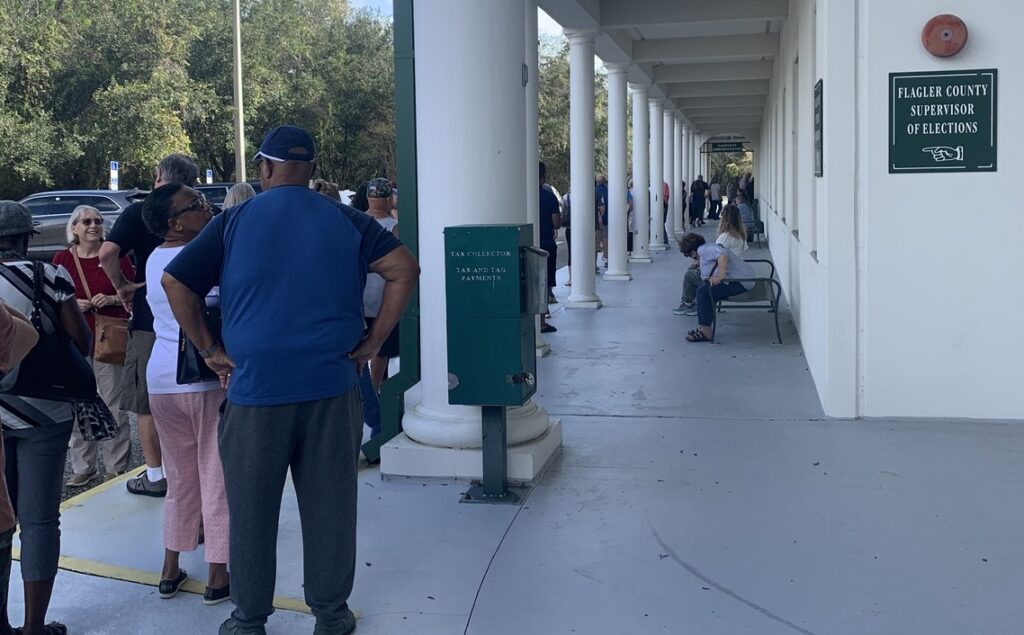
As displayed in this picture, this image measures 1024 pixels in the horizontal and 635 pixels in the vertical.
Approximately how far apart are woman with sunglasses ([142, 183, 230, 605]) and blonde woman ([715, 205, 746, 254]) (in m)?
7.29

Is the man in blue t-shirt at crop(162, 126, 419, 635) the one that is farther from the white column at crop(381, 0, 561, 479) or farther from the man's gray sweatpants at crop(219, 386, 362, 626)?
the white column at crop(381, 0, 561, 479)

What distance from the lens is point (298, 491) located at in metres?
3.82

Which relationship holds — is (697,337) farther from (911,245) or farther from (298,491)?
(298,491)

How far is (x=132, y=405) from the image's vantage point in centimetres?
575

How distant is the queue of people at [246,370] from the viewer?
3.60 m

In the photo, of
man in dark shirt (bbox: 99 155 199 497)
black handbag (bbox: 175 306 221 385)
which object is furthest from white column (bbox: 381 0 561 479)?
black handbag (bbox: 175 306 221 385)

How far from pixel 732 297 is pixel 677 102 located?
17896 mm

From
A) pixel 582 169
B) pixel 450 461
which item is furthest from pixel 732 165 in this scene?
pixel 450 461

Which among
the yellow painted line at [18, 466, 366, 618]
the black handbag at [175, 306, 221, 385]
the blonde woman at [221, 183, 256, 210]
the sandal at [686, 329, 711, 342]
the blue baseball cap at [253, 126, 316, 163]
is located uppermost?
the blue baseball cap at [253, 126, 316, 163]

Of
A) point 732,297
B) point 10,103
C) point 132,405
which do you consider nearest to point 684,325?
point 732,297

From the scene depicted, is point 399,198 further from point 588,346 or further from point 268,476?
point 588,346

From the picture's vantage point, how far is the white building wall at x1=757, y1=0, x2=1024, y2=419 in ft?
21.6

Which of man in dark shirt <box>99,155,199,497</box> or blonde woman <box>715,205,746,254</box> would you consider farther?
blonde woman <box>715,205,746,254</box>

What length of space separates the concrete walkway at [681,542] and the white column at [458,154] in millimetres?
226
